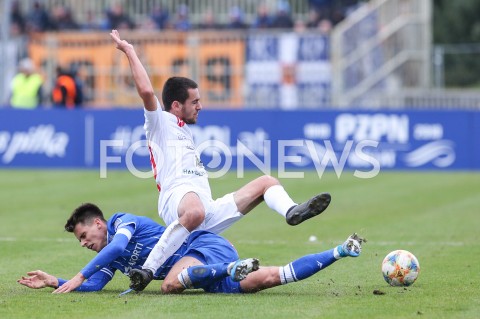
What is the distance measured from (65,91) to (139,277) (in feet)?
63.0

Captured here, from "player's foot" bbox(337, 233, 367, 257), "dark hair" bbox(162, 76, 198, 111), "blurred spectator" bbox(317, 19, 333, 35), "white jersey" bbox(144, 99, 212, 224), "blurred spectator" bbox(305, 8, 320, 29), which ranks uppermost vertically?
"blurred spectator" bbox(305, 8, 320, 29)

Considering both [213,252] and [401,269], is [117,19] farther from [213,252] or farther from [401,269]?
[401,269]

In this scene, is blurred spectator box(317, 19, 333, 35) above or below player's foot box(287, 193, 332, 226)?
above

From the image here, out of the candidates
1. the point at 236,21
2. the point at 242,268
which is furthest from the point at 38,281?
the point at 236,21

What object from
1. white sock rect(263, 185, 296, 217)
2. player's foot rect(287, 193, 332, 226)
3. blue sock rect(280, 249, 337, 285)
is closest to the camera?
blue sock rect(280, 249, 337, 285)

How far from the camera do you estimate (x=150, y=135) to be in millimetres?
10219

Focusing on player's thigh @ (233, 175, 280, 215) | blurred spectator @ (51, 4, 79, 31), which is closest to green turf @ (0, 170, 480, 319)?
player's thigh @ (233, 175, 280, 215)

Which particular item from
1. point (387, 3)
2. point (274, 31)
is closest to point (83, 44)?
point (274, 31)

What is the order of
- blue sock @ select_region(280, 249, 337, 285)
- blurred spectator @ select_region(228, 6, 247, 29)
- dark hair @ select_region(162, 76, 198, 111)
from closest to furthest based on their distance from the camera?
blue sock @ select_region(280, 249, 337, 285) < dark hair @ select_region(162, 76, 198, 111) < blurred spectator @ select_region(228, 6, 247, 29)

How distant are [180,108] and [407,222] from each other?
6.66m

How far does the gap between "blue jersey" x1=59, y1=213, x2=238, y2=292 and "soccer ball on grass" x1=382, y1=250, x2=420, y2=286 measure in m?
1.35

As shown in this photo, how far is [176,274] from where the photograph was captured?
9469mm

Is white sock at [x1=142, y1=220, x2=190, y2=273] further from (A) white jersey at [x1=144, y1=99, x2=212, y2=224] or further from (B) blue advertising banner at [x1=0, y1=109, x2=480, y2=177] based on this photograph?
(B) blue advertising banner at [x1=0, y1=109, x2=480, y2=177]

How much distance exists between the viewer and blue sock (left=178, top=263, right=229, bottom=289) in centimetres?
923
